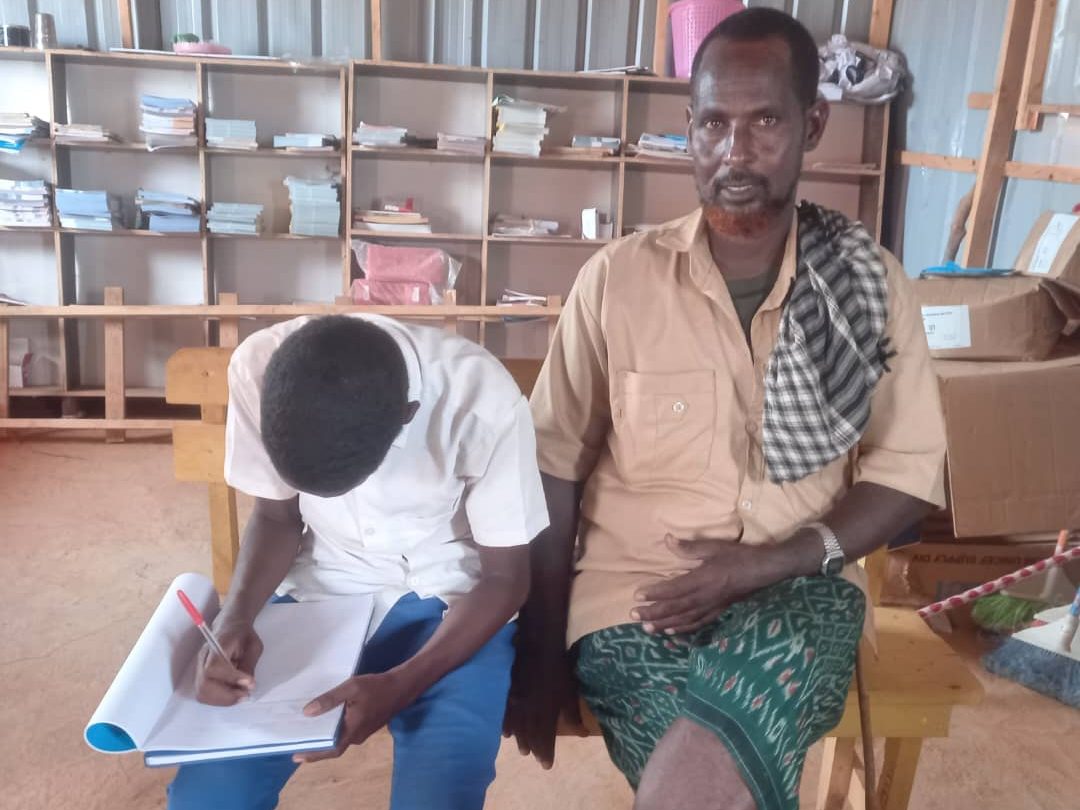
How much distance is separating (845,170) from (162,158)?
141 inches

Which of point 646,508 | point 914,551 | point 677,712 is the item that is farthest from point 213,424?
point 914,551

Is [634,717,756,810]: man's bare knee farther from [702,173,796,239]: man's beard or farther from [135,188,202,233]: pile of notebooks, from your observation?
[135,188,202,233]: pile of notebooks

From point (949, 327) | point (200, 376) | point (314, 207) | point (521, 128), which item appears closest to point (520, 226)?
point (521, 128)

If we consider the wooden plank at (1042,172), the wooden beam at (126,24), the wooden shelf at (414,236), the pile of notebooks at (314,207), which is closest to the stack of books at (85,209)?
the wooden beam at (126,24)

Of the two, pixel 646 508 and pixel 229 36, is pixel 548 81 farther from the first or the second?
pixel 646 508

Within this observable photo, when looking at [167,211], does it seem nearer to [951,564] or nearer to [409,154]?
[409,154]

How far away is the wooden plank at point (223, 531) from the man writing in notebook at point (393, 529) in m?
0.47

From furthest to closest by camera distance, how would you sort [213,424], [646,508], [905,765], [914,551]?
[914,551] < [213,424] < [905,765] < [646,508]

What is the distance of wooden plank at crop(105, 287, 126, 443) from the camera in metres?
4.34

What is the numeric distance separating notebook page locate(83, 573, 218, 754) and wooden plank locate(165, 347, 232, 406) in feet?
1.90

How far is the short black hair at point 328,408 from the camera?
3.46ft

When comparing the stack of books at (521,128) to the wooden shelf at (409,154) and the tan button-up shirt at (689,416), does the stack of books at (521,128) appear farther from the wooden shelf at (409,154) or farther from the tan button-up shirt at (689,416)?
the tan button-up shirt at (689,416)

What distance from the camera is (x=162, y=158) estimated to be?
458 centimetres

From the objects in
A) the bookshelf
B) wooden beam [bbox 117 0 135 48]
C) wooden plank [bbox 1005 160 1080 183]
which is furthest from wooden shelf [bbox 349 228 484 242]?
wooden plank [bbox 1005 160 1080 183]
